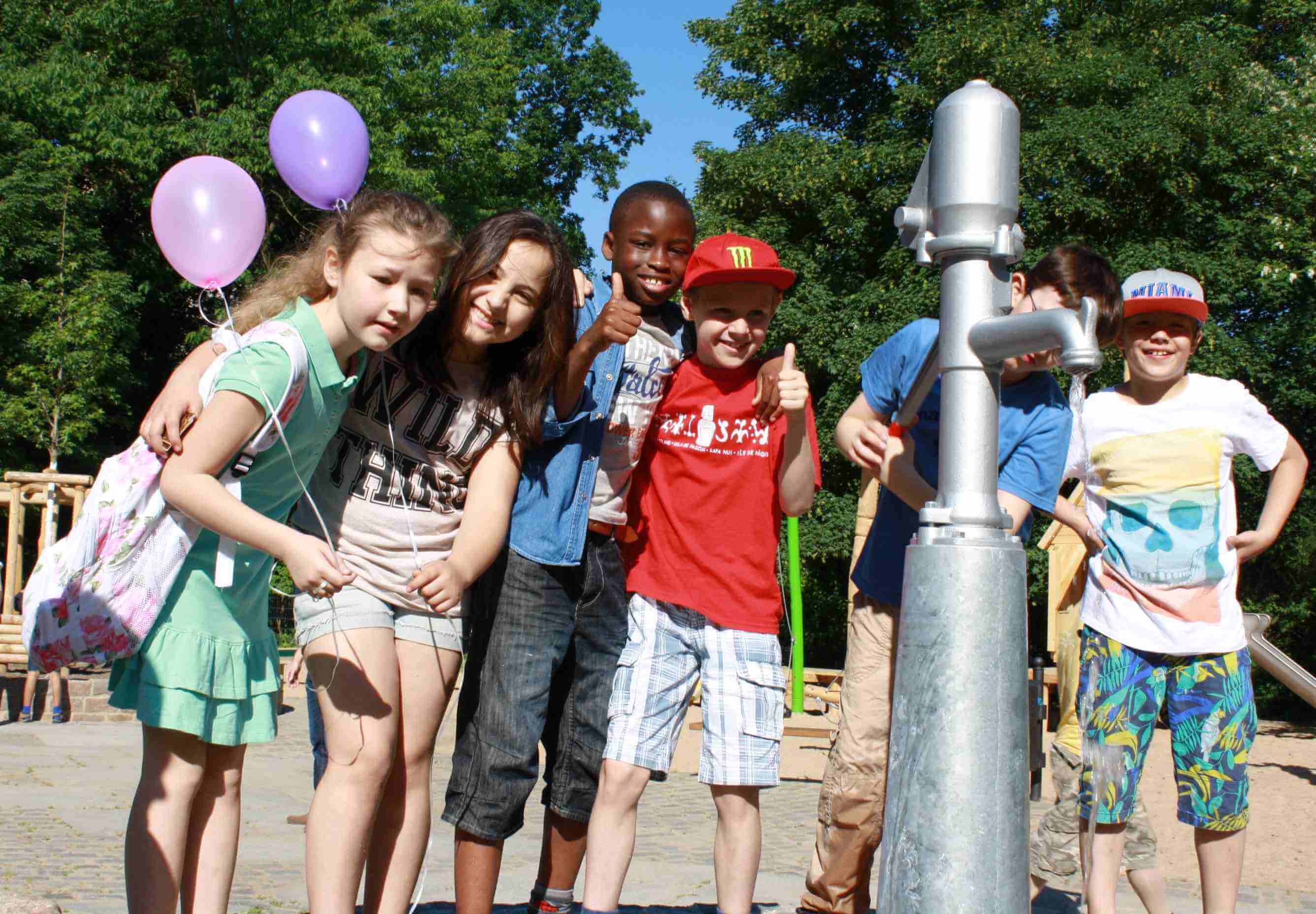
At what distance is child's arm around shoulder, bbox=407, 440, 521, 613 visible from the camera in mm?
2572

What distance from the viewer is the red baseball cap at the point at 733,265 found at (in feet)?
9.90

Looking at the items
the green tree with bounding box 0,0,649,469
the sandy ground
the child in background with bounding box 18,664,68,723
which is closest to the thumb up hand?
the sandy ground

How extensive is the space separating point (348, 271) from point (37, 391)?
17065 millimetres

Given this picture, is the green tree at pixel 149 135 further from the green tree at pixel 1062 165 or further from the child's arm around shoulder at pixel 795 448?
the child's arm around shoulder at pixel 795 448

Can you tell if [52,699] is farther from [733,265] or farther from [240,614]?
[733,265]

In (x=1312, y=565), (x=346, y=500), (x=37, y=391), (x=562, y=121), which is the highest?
(x=562, y=121)

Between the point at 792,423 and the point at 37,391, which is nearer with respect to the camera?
the point at 792,423

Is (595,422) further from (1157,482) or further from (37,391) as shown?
(37,391)

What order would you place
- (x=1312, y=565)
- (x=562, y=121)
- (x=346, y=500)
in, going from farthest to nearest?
(x=562, y=121)
(x=1312, y=565)
(x=346, y=500)

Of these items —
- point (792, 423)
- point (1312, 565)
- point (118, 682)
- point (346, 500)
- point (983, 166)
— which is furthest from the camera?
point (1312, 565)

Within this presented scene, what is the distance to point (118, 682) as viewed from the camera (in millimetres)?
2492

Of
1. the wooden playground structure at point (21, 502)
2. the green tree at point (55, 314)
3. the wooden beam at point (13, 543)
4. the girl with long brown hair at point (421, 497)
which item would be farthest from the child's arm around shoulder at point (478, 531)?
the green tree at point (55, 314)

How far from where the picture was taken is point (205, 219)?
2793 mm

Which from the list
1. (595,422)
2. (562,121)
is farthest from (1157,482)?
(562,121)
